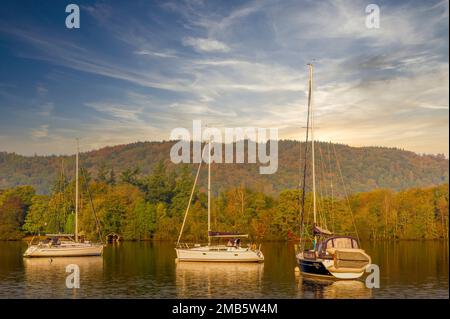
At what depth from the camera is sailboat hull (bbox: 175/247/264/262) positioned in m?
61.2

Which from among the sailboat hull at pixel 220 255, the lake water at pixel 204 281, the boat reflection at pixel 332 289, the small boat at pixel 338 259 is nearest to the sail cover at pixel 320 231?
the small boat at pixel 338 259

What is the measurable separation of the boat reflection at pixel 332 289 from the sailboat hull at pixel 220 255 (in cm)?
1537

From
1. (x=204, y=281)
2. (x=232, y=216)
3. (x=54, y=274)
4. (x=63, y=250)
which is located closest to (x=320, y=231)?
(x=204, y=281)

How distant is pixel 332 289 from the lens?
1596 inches

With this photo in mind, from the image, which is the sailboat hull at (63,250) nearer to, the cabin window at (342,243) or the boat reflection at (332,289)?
the boat reflection at (332,289)

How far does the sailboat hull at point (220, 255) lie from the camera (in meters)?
61.2

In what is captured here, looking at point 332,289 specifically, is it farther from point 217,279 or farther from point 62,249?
point 62,249

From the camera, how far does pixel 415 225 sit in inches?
4700

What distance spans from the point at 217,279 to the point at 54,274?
613 inches

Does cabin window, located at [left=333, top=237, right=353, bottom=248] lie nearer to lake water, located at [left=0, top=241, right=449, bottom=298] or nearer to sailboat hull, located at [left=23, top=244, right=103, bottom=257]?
lake water, located at [left=0, top=241, right=449, bottom=298]
